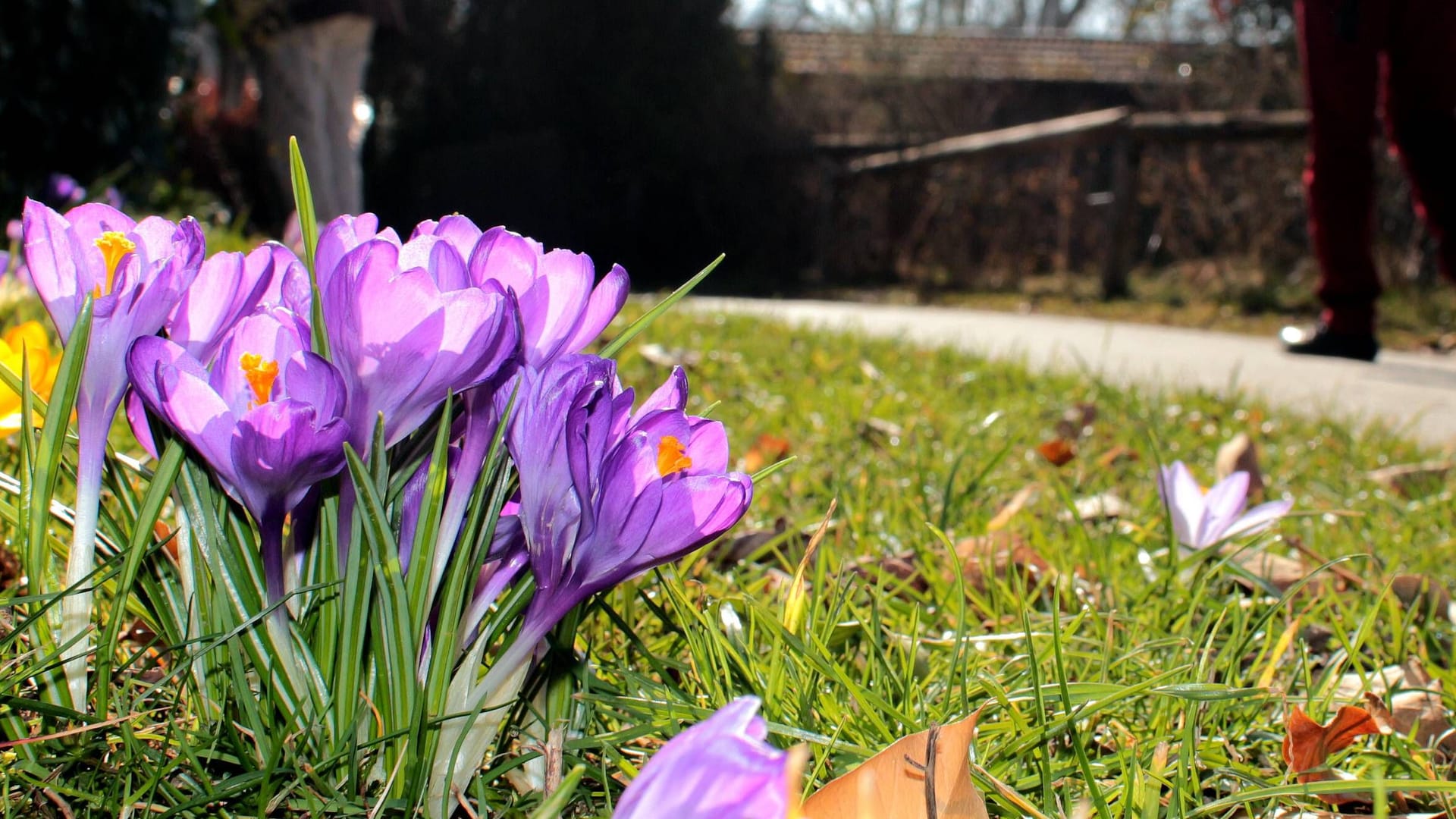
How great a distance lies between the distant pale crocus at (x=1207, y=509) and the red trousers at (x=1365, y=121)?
4.13 m

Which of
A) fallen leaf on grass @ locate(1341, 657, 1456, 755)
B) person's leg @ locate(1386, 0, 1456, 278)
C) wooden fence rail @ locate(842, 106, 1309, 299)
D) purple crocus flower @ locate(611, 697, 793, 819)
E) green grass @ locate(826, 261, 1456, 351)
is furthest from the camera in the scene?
wooden fence rail @ locate(842, 106, 1309, 299)

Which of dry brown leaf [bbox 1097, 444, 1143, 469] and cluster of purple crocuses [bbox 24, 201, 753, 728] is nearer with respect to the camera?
cluster of purple crocuses [bbox 24, 201, 753, 728]

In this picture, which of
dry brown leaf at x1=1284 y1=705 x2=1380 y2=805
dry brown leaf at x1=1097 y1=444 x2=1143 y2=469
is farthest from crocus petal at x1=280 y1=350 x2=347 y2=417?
dry brown leaf at x1=1097 y1=444 x2=1143 y2=469

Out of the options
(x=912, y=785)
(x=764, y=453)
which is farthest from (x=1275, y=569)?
(x=912, y=785)

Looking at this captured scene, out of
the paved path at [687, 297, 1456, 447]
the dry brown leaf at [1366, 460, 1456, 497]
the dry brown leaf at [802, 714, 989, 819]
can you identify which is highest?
the dry brown leaf at [802, 714, 989, 819]

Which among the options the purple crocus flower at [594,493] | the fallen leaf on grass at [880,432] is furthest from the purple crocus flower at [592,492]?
the fallen leaf on grass at [880,432]

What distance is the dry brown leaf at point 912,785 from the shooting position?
0.69 meters

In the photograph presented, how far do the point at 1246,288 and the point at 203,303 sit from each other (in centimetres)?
1048

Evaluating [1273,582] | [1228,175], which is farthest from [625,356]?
[1228,175]

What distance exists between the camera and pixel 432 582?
0.79 metres

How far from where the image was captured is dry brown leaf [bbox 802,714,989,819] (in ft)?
2.27

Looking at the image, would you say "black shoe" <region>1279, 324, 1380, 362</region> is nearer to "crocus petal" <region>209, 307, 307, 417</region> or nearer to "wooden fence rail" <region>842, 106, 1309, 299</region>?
"wooden fence rail" <region>842, 106, 1309, 299</region>

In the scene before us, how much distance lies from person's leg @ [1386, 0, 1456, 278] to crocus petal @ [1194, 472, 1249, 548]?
4237mm

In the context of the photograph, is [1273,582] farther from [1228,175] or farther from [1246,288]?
[1228,175]
